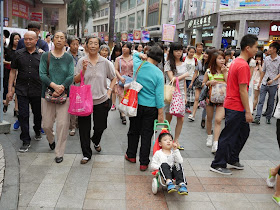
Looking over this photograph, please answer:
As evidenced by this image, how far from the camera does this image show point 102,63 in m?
4.62

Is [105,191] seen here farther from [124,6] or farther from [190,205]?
[124,6]

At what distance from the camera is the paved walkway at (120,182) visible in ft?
11.7

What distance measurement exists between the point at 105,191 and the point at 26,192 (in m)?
0.97

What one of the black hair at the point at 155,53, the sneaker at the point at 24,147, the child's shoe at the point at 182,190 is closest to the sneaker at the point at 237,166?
the child's shoe at the point at 182,190

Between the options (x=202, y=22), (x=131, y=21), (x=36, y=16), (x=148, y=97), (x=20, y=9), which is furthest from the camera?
(x=131, y=21)

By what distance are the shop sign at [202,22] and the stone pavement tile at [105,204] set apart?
27080 mm

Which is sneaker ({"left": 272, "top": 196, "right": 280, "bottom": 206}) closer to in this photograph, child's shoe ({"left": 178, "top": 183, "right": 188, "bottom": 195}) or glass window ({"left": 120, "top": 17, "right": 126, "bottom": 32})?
child's shoe ({"left": 178, "top": 183, "right": 188, "bottom": 195})

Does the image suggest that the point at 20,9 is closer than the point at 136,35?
Yes

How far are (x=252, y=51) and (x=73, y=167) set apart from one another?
314 cm

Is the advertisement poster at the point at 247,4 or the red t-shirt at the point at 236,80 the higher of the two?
the advertisement poster at the point at 247,4

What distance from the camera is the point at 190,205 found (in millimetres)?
3582

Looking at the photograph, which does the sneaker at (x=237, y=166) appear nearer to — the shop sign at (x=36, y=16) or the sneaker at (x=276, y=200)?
the sneaker at (x=276, y=200)

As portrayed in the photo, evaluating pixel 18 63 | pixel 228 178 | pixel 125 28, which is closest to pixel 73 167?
pixel 18 63

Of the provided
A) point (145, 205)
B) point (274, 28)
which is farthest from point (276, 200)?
point (274, 28)
